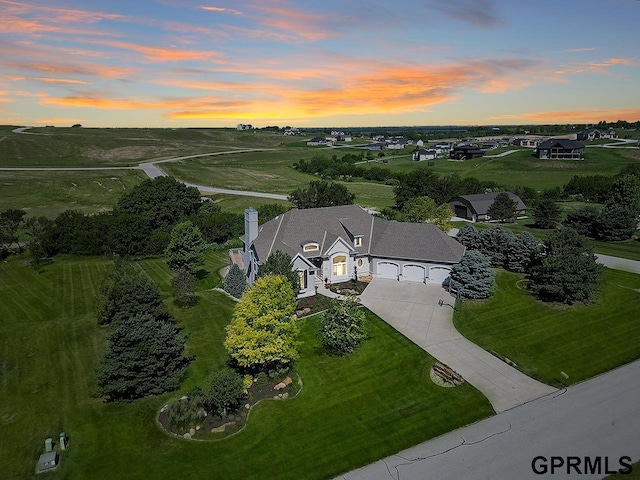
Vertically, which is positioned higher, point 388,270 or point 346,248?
point 346,248

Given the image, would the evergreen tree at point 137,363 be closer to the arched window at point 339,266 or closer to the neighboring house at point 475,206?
the arched window at point 339,266

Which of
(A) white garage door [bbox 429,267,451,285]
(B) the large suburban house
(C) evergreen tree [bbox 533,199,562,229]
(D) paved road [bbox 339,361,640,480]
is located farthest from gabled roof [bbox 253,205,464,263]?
(C) evergreen tree [bbox 533,199,562,229]

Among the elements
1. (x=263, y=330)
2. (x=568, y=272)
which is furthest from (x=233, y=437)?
(x=568, y=272)

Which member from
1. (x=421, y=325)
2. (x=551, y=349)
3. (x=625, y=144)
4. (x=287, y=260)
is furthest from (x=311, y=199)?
(x=625, y=144)

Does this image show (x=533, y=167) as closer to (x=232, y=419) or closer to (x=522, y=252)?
(x=522, y=252)

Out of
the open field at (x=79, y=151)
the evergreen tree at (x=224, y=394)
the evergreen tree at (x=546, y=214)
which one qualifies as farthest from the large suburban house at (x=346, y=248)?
the open field at (x=79, y=151)

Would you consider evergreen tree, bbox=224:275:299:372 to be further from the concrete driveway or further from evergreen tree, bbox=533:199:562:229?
evergreen tree, bbox=533:199:562:229
